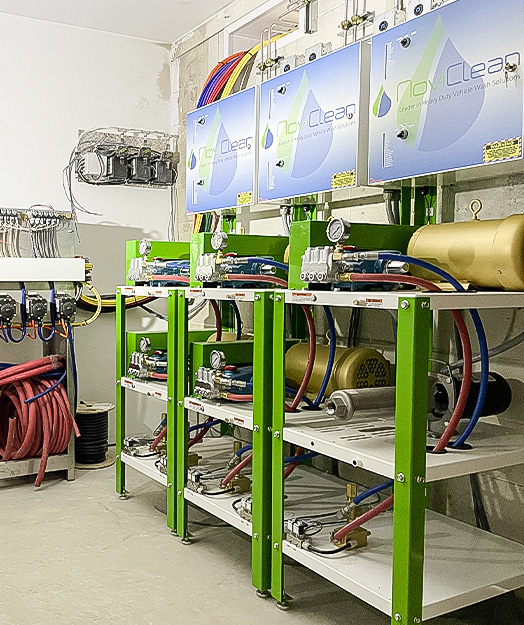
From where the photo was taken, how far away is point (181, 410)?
10.8ft

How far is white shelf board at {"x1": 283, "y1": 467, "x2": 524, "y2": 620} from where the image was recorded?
2.18m

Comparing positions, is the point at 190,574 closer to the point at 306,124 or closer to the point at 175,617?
the point at 175,617

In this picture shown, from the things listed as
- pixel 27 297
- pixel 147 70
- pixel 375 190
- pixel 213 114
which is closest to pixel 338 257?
pixel 375 190

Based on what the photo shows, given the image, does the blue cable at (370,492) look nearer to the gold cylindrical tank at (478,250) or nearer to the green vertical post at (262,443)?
the green vertical post at (262,443)

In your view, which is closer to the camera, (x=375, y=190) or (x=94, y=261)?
(x=375, y=190)

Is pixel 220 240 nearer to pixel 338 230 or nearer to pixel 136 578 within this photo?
pixel 338 230

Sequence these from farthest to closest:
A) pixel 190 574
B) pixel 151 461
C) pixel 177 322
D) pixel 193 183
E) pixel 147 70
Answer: pixel 147 70 < pixel 193 183 < pixel 151 461 < pixel 177 322 < pixel 190 574

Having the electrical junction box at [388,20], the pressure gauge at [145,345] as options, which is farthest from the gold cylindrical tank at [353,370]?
the electrical junction box at [388,20]

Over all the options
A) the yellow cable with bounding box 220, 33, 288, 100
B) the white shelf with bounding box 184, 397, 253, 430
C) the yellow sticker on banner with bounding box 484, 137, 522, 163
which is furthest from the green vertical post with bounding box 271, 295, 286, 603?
the yellow cable with bounding box 220, 33, 288, 100

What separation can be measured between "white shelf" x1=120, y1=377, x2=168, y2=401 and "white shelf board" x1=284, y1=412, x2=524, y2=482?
2.90 ft

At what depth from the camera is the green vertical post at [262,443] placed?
2705 millimetres

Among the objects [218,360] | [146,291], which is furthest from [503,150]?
[146,291]

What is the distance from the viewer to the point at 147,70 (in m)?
5.11

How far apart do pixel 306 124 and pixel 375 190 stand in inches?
15.8
